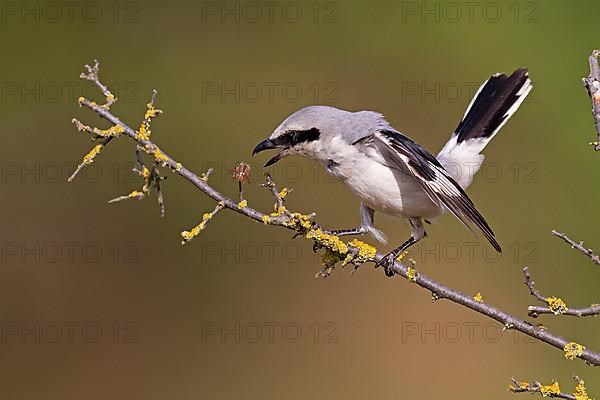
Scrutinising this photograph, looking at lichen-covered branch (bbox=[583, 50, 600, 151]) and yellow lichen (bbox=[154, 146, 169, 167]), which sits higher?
lichen-covered branch (bbox=[583, 50, 600, 151])

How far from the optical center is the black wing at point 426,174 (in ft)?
6.89

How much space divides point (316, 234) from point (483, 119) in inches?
40.7

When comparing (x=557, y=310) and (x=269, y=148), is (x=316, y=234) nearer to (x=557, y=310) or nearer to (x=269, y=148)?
(x=269, y=148)

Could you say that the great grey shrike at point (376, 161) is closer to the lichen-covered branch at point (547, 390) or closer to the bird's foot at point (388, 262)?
the bird's foot at point (388, 262)

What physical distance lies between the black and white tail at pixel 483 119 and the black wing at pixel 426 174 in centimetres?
45

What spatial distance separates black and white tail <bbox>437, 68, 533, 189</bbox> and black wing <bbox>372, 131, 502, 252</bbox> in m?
0.45

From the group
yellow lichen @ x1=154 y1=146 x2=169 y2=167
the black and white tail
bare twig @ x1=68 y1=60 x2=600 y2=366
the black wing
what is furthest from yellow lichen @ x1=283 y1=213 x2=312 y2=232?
the black and white tail

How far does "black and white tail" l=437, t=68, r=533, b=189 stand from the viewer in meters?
2.63

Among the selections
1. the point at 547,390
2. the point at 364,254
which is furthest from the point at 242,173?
the point at 547,390

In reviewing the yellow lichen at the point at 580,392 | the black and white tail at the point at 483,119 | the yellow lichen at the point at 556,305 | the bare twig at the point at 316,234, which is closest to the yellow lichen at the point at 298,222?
the bare twig at the point at 316,234

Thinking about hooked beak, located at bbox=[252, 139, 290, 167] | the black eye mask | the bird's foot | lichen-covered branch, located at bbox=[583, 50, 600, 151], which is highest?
lichen-covered branch, located at bbox=[583, 50, 600, 151]

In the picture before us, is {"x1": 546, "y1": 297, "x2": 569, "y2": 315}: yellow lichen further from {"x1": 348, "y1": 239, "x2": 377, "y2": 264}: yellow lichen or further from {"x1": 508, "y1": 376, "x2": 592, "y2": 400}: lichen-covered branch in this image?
{"x1": 348, "y1": 239, "x2": 377, "y2": 264}: yellow lichen

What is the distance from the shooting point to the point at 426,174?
215 cm

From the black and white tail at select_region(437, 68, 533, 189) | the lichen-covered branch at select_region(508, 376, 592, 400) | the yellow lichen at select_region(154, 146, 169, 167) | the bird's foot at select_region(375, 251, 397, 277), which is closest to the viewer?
the lichen-covered branch at select_region(508, 376, 592, 400)
